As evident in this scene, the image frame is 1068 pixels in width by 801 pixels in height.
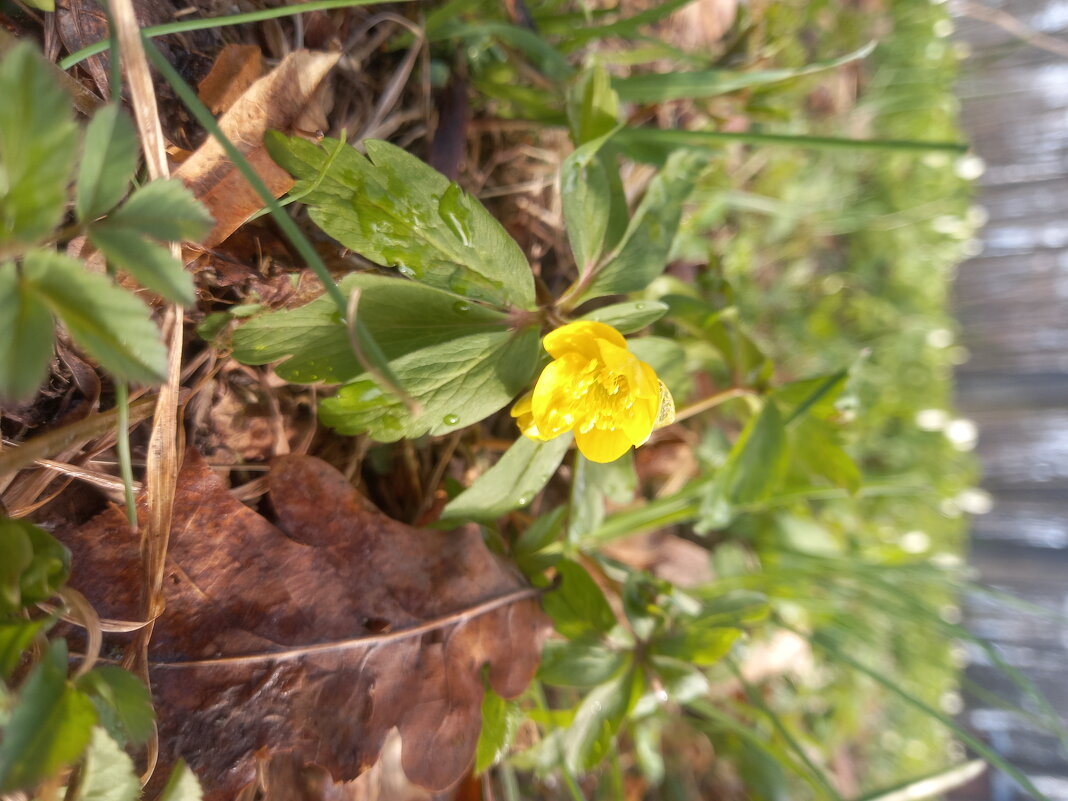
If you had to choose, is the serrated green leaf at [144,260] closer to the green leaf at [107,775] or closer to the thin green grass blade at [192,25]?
the thin green grass blade at [192,25]

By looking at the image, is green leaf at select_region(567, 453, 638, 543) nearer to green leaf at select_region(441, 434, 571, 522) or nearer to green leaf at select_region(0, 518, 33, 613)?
green leaf at select_region(441, 434, 571, 522)

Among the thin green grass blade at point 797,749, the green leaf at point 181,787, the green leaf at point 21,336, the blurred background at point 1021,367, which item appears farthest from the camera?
the blurred background at point 1021,367

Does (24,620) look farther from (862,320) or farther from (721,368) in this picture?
(862,320)

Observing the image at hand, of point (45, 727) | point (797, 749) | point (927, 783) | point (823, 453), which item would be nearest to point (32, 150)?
point (45, 727)

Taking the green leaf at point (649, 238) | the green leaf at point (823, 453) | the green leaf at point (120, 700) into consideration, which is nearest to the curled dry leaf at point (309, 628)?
the green leaf at point (120, 700)

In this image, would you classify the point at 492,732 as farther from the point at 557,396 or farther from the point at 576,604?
the point at 557,396

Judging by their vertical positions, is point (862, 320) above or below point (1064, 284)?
above

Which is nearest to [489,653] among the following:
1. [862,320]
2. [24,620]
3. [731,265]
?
[24,620]
